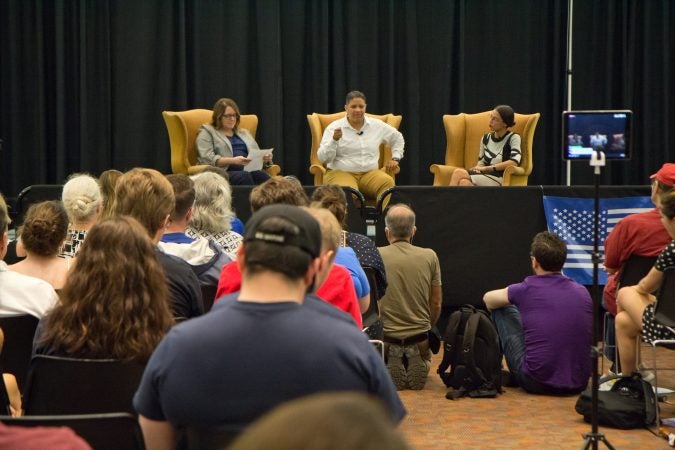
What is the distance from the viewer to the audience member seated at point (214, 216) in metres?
4.30

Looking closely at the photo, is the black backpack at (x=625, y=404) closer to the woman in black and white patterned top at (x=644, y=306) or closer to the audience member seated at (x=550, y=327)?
the woman in black and white patterned top at (x=644, y=306)

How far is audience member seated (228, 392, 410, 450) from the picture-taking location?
824 millimetres

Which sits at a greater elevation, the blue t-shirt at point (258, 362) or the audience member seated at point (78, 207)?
the audience member seated at point (78, 207)

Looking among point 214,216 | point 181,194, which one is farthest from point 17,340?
point 214,216

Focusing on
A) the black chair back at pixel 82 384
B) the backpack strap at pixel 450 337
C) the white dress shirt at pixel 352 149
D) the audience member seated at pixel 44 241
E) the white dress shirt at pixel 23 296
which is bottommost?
the backpack strap at pixel 450 337

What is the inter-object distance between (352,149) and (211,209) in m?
4.03

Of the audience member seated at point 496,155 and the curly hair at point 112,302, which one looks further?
the audience member seated at point 496,155

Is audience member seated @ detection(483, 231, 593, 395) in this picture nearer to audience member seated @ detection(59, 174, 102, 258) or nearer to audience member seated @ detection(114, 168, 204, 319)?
audience member seated @ detection(59, 174, 102, 258)

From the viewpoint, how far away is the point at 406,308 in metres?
5.47

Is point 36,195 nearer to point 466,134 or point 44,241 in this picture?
point 44,241

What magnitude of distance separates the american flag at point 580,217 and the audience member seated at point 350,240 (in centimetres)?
223

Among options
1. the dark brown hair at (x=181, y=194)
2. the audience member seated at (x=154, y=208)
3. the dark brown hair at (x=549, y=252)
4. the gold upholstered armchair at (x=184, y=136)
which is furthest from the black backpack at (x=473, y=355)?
the gold upholstered armchair at (x=184, y=136)

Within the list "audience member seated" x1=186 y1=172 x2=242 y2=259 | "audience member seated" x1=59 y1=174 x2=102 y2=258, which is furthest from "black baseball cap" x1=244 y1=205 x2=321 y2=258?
"audience member seated" x1=59 y1=174 x2=102 y2=258

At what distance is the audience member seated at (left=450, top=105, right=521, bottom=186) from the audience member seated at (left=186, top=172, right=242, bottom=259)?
416 cm
